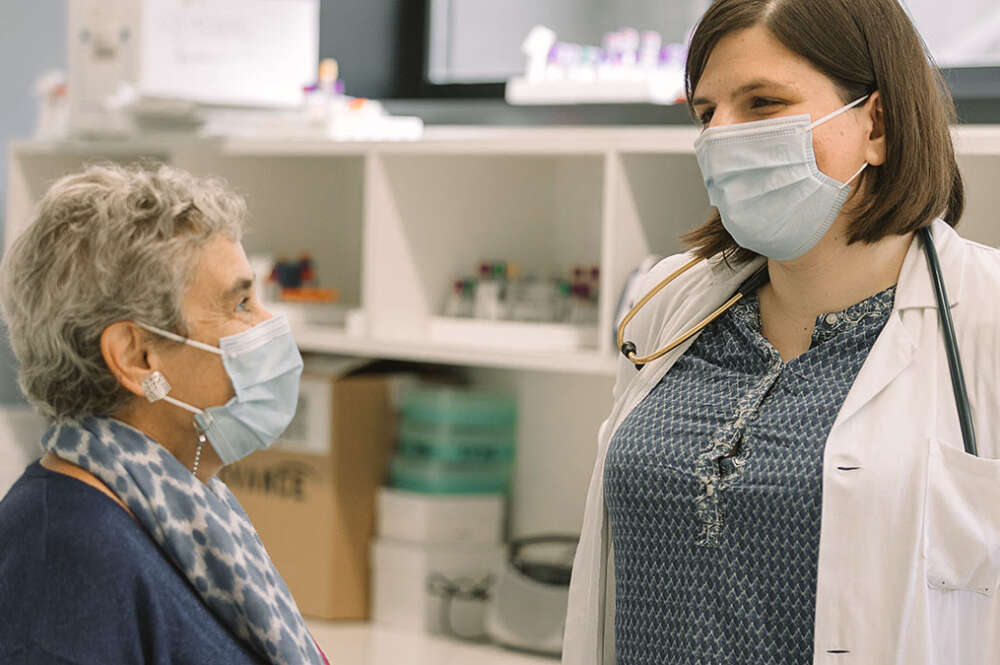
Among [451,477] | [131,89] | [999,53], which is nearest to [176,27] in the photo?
[131,89]

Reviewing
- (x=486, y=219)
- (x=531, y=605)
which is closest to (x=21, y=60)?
(x=486, y=219)

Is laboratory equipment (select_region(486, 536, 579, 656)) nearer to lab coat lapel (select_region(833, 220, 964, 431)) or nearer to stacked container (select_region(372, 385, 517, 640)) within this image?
stacked container (select_region(372, 385, 517, 640))

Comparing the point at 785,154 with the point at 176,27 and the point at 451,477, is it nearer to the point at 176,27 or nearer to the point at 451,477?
the point at 451,477

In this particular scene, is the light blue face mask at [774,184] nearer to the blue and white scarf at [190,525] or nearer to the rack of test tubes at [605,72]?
the blue and white scarf at [190,525]

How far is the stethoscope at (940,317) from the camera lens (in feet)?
4.14

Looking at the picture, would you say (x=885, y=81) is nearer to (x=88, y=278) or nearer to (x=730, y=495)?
(x=730, y=495)

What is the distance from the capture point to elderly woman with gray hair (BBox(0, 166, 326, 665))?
1.17 metres

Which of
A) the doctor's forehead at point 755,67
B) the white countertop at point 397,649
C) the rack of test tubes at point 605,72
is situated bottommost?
the white countertop at point 397,649

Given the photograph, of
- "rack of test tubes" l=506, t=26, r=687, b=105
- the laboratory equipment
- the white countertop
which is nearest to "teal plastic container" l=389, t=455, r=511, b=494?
the laboratory equipment

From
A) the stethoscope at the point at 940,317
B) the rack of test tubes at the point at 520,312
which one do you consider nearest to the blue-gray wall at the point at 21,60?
the rack of test tubes at the point at 520,312

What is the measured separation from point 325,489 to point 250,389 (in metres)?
1.22

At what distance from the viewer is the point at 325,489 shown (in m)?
2.62

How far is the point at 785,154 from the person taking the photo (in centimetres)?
134

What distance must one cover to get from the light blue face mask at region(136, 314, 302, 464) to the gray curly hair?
2.1 inches
